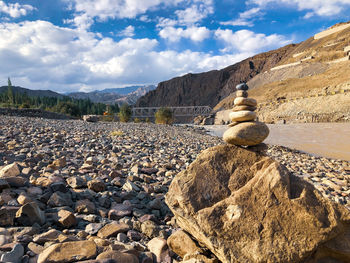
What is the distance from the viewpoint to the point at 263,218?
2600 mm

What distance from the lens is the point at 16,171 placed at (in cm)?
455

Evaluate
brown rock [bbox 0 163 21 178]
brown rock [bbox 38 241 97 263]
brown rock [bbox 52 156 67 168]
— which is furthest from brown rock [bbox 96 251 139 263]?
brown rock [bbox 52 156 67 168]

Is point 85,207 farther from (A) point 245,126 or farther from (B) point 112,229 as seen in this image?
(A) point 245,126

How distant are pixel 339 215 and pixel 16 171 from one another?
520 centimetres

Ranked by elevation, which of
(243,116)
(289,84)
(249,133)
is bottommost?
(249,133)

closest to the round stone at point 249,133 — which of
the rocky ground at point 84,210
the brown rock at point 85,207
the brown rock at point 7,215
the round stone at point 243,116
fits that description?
the round stone at point 243,116

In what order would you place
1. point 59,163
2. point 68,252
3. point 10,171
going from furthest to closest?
1. point 59,163
2. point 10,171
3. point 68,252

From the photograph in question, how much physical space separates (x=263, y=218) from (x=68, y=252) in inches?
80.4

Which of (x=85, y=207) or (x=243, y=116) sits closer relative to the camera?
(x=243, y=116)

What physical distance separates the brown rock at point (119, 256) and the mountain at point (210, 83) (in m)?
114

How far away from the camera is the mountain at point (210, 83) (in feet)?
367

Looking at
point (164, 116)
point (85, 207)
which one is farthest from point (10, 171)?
point (164, 116)

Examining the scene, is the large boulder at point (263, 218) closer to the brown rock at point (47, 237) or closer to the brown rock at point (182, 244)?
the brown rock at point (182, 244)

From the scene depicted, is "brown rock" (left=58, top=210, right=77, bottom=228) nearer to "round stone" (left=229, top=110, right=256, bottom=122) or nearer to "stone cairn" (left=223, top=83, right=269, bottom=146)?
"stone cairn" (left=223, top=83, right=269, bottom=146)
